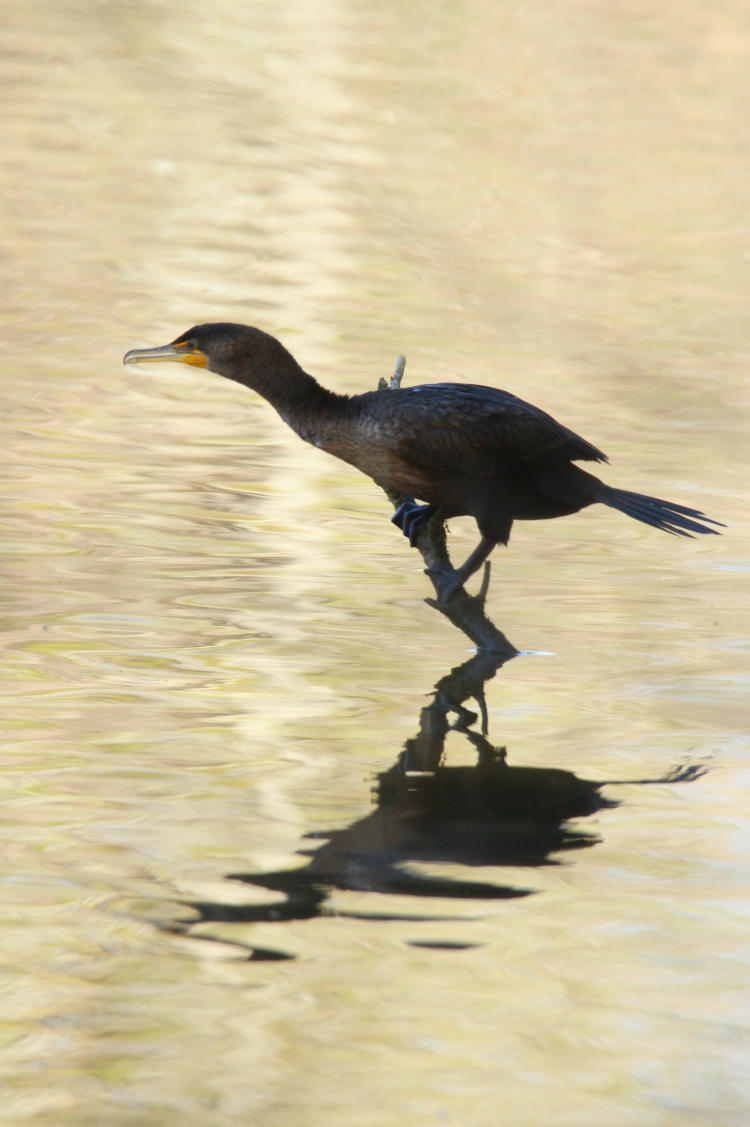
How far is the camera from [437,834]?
450 centimetres

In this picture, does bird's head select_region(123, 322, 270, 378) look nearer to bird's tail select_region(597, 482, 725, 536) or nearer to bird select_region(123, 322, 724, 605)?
bird select_region(123, 322, 724, 605)

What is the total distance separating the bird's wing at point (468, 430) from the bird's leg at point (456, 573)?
11.1 inches

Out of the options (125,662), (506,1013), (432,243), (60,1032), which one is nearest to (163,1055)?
(60,1032)

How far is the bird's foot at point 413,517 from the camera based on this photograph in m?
6.02

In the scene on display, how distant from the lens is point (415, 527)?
19.7 ft

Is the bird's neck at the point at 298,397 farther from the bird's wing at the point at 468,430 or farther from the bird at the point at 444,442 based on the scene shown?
the bird's wing at the point at 468,430

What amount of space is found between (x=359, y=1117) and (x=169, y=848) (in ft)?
4.18

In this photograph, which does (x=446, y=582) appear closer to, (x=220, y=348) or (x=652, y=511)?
(x=652, y=511)

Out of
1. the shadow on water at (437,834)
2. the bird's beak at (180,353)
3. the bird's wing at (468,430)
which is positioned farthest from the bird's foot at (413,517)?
the bird's beak at (180,353)

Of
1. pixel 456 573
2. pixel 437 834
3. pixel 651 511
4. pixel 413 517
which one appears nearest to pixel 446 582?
pixel 456 573

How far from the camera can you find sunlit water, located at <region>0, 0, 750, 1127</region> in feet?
11.5

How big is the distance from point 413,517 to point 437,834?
1790mm

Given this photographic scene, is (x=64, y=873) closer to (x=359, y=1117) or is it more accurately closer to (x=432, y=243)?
(x=359, y=1117)

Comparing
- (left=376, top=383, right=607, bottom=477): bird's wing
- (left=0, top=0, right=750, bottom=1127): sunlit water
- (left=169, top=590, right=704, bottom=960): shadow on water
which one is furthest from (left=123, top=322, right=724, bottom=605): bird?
(left=169, top=590, right=704, bottom=960): shadow on water
